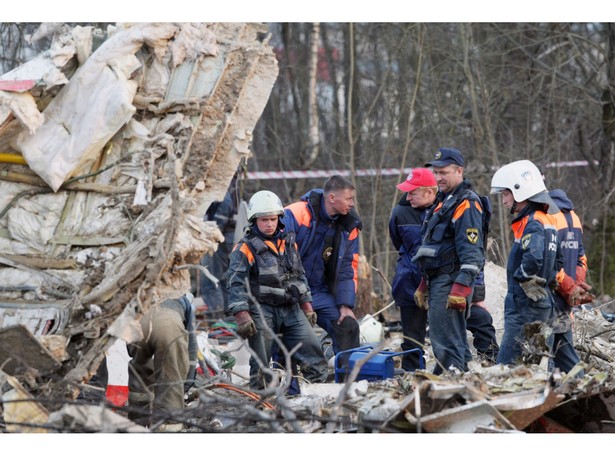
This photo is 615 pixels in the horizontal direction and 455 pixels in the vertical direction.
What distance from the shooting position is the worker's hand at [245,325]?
6.92 meters

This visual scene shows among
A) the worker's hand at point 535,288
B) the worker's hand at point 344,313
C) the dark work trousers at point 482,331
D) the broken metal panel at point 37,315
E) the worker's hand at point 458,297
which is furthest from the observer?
the dark work trousers at point 482,331

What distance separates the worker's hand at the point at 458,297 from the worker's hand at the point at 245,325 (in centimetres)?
156

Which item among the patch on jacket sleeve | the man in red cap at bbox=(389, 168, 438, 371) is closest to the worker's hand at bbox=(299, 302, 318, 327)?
the man in red cap at bbox=(389, 168, 438, 371)

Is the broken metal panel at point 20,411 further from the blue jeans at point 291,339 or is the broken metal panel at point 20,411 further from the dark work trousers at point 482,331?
the dark work trousers at point 482,331

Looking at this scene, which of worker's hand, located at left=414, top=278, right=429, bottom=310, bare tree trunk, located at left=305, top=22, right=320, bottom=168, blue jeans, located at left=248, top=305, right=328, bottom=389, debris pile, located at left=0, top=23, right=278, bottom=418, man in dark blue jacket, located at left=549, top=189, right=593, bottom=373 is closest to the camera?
debris pile, located at left=0, top=23, right=278, bottom=418

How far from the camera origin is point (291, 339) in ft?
23.9

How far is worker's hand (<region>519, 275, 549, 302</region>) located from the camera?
6.72 metres

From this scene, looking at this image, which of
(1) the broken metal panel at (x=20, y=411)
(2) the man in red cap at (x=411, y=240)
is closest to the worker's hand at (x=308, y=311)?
(2) the man in red cap at (x=411, y=240)

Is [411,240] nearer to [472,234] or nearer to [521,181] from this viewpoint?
[472,234]

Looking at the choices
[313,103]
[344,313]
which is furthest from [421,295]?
[313,103]

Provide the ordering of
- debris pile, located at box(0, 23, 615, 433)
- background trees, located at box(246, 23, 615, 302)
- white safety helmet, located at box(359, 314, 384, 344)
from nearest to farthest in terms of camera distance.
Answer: debris pile, located at box(0, 23, 615, 433) < white safety helmet, located at box(359, 314, 384, 344) < background trees, located at box(246, 23, 615, 302)

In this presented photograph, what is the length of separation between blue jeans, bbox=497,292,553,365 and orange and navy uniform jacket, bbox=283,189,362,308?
1544 mm

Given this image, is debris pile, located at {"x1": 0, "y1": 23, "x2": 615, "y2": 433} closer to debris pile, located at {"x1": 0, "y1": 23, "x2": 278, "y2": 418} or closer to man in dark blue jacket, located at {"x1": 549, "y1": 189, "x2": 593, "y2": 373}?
debris pile, located at {"x1": 0, "y1": 23, "x2": 278, "y2": 418}

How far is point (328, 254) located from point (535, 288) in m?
2.00
